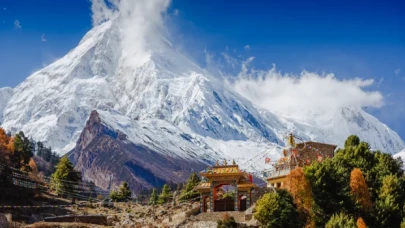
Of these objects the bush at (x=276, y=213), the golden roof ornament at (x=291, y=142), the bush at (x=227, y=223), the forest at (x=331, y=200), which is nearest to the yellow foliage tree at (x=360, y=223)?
the forest at (x=331, y=200)

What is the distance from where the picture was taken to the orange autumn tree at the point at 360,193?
48312 mm

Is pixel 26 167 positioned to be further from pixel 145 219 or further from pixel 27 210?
pixel 145 219

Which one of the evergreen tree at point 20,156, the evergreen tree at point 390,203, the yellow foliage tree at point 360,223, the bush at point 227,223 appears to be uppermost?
the evergreen tree at point 20,156

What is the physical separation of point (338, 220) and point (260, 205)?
7.13 m

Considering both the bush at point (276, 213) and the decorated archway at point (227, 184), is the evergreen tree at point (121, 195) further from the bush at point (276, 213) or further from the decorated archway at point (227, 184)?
the bush at point (276, 213)

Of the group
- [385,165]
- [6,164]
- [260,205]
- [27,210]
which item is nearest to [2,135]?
[6,164]

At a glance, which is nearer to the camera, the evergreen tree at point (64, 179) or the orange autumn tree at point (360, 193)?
the orange autumn tree at point (360, 193)

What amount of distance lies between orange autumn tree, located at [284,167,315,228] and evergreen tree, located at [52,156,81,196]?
44.4 m

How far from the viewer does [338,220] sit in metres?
44.6

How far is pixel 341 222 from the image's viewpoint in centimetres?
4453

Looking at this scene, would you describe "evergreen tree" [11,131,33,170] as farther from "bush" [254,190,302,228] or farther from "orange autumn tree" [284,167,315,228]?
"orange autumn tree" [284,167,315,228]

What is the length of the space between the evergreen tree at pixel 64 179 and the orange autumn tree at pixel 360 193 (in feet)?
159

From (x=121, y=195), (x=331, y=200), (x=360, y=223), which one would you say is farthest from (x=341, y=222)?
(x=121, y=195)

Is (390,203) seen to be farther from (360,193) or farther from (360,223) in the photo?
(360,223)
